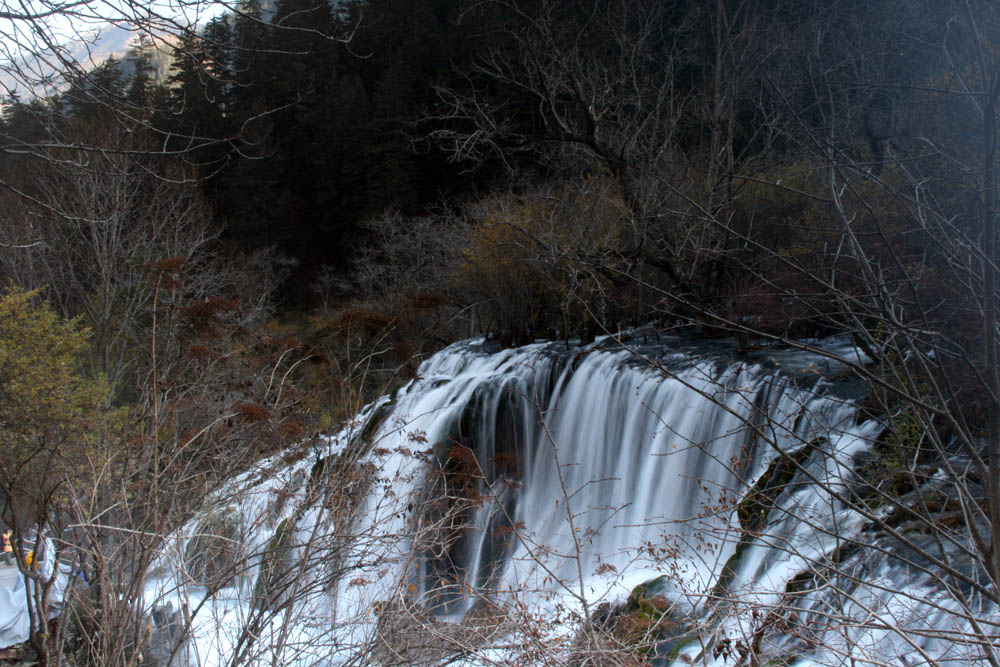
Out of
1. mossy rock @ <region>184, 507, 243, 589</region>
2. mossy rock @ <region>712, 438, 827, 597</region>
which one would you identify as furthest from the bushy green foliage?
mossy rock @ <region>712, 438, 827, 597</region>

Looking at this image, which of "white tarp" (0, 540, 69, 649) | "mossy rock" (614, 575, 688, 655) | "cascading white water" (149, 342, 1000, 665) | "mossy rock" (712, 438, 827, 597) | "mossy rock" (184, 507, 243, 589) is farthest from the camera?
"white tarp" (0, 540, 69, 649)

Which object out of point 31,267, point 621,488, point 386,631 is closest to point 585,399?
point 621,488

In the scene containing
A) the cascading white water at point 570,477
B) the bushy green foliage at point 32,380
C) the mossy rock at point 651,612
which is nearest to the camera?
the mossy rock at point 651,612

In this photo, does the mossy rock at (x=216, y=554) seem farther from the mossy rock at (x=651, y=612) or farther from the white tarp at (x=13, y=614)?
the white tarp at (x=13, y=614)

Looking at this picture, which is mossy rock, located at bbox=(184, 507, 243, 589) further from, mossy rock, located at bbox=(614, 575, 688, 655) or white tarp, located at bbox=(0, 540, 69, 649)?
white tarp, located at bbox=(0, 540, 69, 649)

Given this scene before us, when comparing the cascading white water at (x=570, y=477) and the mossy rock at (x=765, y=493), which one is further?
the cascading white water at (x=570, y=477)

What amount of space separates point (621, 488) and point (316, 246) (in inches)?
873

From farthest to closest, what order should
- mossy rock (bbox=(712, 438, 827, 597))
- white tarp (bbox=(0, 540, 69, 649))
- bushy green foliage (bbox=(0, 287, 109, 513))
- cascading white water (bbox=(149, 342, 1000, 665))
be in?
bushy green foliage (bbox=(0, 287, 109, 513)) → white tarp (bbox=(0, 540, 69, 649)) → cascading white water (bbox=(149, 342, 1000, 665)) → mossy rock (bbox=(712, 438, 827, 597))

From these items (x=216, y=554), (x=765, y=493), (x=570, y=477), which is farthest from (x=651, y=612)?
(x=570, y=477)

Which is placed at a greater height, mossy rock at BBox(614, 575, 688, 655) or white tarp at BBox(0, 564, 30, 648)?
mossy rock at BBox(614, 575, 688, 655)

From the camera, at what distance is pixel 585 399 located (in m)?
10.2

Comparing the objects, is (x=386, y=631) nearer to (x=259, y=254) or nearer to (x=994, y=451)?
(x=994, y=451)

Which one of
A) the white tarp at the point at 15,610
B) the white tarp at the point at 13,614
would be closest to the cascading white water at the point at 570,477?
the white tarp at the point at 15,610

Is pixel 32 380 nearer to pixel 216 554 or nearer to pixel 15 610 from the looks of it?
pixel 15 610
